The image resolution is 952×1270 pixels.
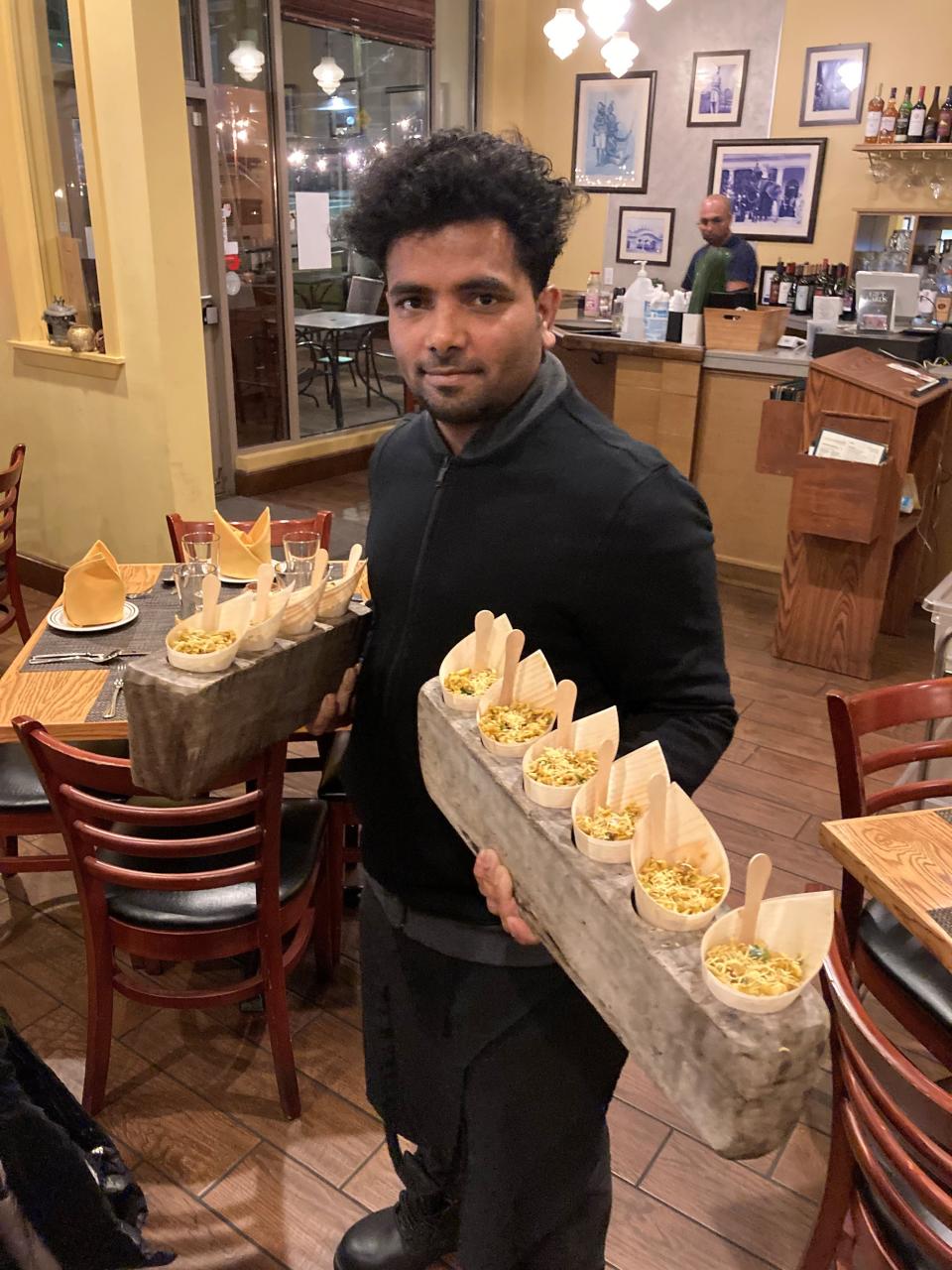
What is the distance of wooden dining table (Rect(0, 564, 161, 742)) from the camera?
5.92ft

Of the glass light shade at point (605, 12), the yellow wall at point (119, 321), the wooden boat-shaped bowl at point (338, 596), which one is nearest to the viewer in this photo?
the wooden boat-shaped bowl at point (338, 596)

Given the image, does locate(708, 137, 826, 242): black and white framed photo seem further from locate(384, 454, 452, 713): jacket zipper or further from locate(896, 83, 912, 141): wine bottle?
locate(384, 454, 452, 713): jacket zipper

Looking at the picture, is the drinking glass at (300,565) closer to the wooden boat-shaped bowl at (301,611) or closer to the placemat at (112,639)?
the wooden boat-shaped bowl at (301,611)

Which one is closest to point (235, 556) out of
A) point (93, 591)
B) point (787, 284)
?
point (93, 591)

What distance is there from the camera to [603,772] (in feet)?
3.07

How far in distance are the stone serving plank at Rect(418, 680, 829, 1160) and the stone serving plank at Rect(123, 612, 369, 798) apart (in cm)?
23

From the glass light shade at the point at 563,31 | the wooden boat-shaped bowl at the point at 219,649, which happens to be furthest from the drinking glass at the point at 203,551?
the glass light shade at the point at 563,31

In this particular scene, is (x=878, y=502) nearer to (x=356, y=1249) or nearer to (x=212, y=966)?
(x=212, y=966)

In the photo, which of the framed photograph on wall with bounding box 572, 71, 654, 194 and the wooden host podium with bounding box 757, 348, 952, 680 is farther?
the framed photograph on wall with bounding box 572, 71, 654, 194

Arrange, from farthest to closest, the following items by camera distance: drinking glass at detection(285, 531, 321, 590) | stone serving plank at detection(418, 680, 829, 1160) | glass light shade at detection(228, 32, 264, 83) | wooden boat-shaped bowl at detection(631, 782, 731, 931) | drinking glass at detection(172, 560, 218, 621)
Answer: glass light shade at detection(228, 32, 264, 83) → drinking glass at detection(172, 560, 218, 621) → drinking glass at detection(285, 531, 321, 590) → wooden boat-shaped bowl at detection(631, 782, 731, 931) → stone serving plank at detection(418, 680, 829, 1160)

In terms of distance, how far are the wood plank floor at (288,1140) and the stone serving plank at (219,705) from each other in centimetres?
98

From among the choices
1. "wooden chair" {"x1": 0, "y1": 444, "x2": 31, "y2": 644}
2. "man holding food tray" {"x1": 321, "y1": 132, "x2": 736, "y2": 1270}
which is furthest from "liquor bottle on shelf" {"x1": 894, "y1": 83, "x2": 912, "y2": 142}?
"man holding food tray" {"x1": 321, "y1": 132, "x2": 736, "y2": 1270}

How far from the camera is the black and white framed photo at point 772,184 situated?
21.0 feet

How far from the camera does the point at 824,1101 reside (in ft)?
6.42
